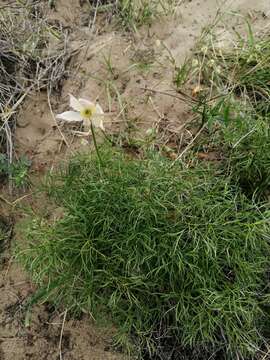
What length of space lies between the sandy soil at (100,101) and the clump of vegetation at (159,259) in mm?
173

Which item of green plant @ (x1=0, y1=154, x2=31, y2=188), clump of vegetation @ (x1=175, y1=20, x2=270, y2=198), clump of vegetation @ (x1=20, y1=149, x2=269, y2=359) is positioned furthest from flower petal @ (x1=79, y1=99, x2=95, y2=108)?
clump of vegetation @ (x1=175, y1=20, x2=270, y2=198)

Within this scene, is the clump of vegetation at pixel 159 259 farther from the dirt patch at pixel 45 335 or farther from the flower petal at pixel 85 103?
the flower petal at pixel 85 103

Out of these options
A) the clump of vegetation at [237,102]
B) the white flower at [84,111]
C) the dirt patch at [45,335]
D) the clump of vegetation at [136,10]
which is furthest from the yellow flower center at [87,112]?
the clump of vegetation at [136,10]

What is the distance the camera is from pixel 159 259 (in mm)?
2312

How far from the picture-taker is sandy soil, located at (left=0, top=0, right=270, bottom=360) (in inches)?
97.7

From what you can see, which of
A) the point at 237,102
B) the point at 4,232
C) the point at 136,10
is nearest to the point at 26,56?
the point at 136,10

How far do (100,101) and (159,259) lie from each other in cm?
109

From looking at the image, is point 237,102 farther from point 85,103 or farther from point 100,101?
point 85,103

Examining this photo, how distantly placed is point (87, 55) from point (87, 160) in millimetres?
842

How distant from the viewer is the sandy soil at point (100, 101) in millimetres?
2480

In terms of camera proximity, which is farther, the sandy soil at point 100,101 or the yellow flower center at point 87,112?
the sandy soil at point 100,101

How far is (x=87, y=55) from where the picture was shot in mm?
3113

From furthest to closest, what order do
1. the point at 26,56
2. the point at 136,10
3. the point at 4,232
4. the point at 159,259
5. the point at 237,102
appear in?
the point at 136,10 < the point at 26,56 < the point at 237,102 < the point at 4,232 < the point at 159,259

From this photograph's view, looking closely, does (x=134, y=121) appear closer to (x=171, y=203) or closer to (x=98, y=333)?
(x=171, y=203)
